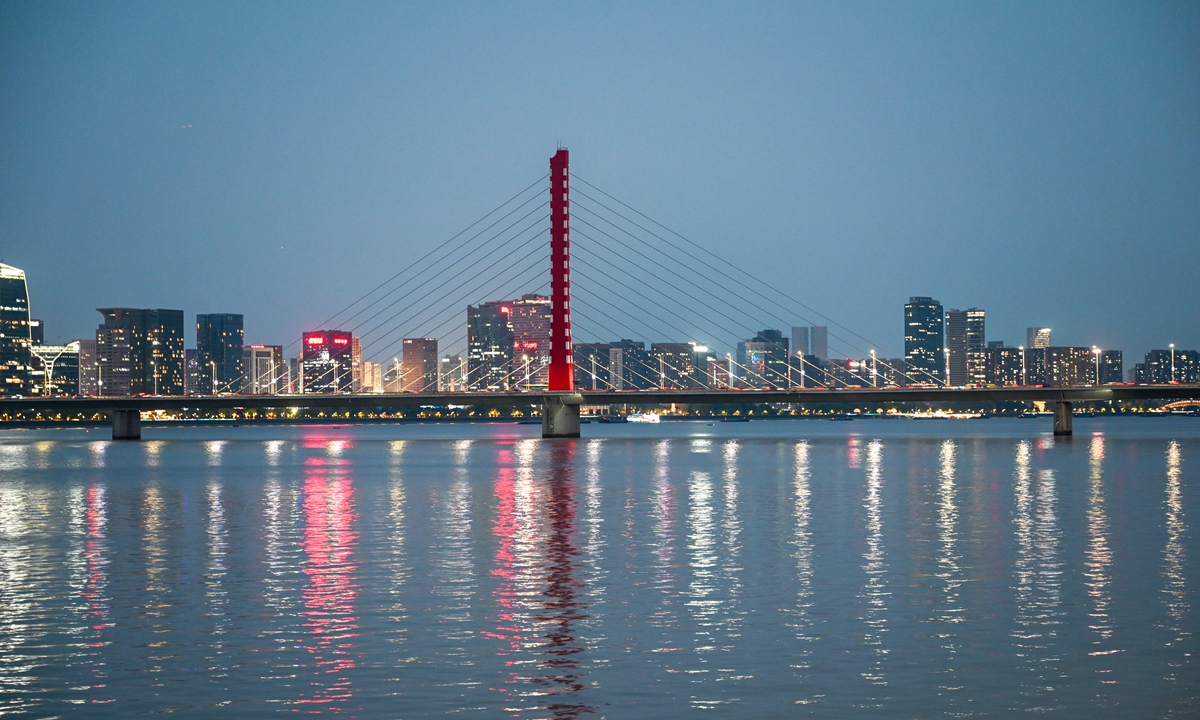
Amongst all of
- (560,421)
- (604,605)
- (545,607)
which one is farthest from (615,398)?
(545,607)

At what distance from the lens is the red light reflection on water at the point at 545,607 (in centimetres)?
1731

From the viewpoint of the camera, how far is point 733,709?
15.9 m

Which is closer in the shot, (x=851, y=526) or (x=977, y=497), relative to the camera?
(x=851, y=526)

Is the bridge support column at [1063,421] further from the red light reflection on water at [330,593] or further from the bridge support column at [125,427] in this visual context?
the red light reflection on water at [330,593]

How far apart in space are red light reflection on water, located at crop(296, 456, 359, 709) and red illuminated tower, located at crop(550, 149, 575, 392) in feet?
205

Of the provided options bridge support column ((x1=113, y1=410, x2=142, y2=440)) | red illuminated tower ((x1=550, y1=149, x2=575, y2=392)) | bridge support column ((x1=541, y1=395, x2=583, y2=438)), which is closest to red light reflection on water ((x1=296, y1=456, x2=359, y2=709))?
red illuminated tower ((x1=550, y1=149, x2=575, y2=392))

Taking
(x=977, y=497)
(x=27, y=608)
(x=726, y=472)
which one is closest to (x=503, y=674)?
(x=27, y=608)

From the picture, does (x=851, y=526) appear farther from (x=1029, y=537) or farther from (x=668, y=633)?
(x=668, y=633)

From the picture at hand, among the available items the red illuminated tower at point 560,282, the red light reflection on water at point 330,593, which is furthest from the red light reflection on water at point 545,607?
the red illuminated tower at point 560,282

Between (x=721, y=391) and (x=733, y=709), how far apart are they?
347 ft

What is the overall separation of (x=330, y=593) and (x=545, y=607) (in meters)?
4.63

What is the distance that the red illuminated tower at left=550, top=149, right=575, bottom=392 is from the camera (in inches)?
4562

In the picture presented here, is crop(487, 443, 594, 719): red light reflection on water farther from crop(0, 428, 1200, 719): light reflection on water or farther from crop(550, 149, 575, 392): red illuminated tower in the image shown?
crop(550, 149, 575, 392): red illuminated tower

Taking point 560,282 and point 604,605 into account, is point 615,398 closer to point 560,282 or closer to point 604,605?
point 560,282
